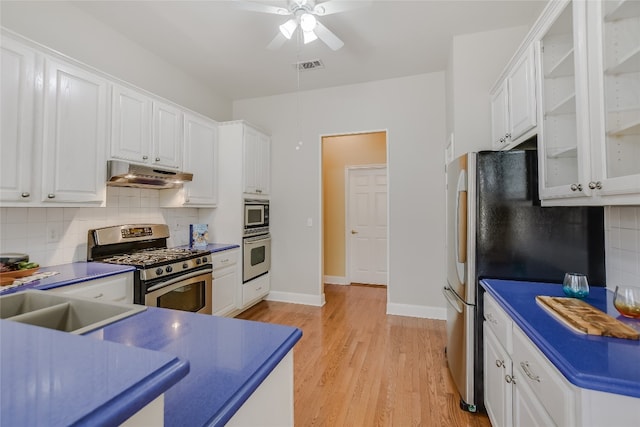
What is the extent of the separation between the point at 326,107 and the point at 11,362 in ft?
12.9

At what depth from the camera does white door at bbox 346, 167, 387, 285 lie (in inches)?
201

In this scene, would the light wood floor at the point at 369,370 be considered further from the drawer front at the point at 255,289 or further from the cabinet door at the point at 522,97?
the cabinet door at the point at 522,97

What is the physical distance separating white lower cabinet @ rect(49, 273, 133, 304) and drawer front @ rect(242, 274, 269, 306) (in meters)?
1.47

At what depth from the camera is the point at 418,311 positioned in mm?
3543

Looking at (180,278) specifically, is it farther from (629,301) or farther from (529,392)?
(629,301)

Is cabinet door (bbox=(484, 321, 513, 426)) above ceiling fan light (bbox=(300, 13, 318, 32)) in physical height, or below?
below

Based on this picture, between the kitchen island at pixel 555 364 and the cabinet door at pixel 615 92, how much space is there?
1.94 feet

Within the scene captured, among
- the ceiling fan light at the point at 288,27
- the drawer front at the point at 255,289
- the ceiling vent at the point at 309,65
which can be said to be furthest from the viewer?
the drawer front at the point at 255,289

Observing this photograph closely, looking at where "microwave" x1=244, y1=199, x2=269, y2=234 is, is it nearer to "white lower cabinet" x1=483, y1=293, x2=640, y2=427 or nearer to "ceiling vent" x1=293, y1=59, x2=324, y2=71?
"ceiling vent" x1=293, y1=59, x2=324, y2=71

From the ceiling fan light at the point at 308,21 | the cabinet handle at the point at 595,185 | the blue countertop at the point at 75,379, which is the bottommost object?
the blue countertop at the point at 75,379

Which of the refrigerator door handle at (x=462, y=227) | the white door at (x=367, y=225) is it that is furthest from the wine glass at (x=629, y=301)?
the white door at (x=367, y=225)

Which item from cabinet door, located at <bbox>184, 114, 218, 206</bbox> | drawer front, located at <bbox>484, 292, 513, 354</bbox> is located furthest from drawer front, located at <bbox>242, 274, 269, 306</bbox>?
drawer front, located at <bbox>484, 292, 513, 354</bbox>

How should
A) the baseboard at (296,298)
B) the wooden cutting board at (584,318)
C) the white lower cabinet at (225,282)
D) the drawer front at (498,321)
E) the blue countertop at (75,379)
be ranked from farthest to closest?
1. the baseboard at (296,298)
2. the white lower cabinet at (225,282)
3. the drawer front at (498,321)
4. the wooden cutting board at (584,318)
5. the blue countertop at (75,379)

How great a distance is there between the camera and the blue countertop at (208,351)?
25.5 inches
